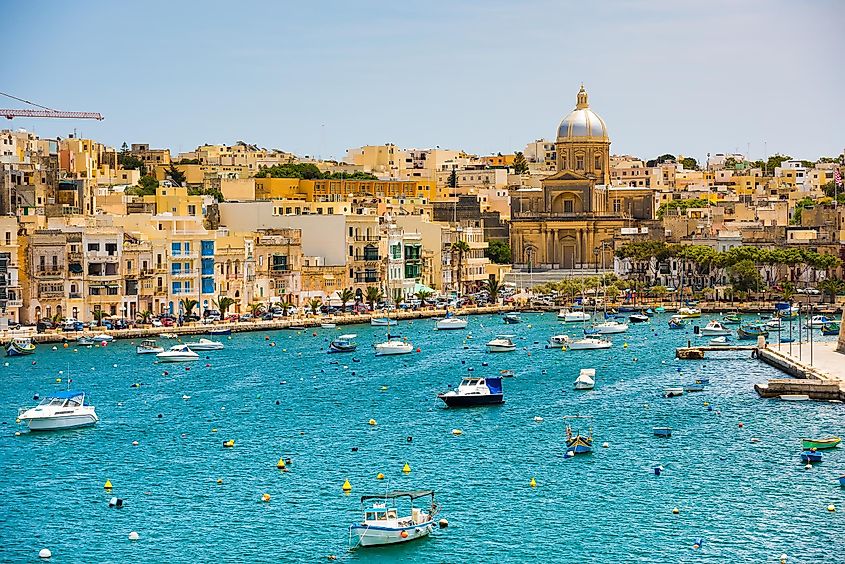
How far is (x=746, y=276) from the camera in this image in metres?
97.7

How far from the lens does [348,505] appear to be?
37.0 metres

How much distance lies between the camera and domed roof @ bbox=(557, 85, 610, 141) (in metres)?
123

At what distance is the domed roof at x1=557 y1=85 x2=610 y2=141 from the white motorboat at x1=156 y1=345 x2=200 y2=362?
60.2 metres

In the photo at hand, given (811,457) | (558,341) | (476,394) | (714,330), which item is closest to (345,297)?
(558,341)

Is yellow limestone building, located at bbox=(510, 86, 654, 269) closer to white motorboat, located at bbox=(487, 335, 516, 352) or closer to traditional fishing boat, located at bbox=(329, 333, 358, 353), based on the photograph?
white motorboat, located at bbox=(487, 335, 516, 352)

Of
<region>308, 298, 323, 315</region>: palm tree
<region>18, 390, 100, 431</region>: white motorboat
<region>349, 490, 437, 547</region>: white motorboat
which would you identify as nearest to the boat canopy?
<region>349, 490, 437, 547</region>: white motorboat

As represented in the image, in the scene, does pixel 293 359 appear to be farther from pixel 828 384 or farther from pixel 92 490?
pixel 92 490

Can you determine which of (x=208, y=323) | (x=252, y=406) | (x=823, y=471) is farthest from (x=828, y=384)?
(x=208, y=323)

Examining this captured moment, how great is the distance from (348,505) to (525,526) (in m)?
4.29

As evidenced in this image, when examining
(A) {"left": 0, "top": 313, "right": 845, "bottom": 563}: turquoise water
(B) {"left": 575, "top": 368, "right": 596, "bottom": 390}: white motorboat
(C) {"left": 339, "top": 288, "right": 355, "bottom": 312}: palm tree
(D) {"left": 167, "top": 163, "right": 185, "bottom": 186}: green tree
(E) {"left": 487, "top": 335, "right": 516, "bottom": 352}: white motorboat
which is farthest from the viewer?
(D) {"left": 167, "top": 163, "right": 185, "bottom": 186}: green tree

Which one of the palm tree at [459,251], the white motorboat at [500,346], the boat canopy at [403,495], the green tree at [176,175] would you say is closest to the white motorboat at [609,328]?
the white motorboat at [500,346]

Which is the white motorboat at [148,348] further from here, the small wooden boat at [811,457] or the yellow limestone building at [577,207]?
the yellow limestone building at [577,207]

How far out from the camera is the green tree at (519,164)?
16138cm

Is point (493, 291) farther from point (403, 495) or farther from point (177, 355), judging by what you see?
point (403, 495)
